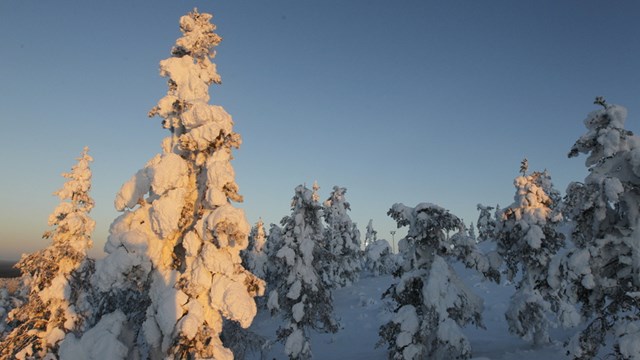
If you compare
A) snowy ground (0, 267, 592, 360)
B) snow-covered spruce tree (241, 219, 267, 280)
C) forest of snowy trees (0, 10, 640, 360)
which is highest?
snow-covered spruce tree (241, 219, 267, 280)

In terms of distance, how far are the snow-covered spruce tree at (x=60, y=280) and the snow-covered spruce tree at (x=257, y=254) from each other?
33.5 meters

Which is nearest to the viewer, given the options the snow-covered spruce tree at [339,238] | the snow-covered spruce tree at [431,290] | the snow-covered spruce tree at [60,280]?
the snow-covered spruce tree at [431,290]

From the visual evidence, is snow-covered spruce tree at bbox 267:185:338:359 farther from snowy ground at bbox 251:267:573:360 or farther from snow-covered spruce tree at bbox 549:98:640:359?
snow-covered spruce tree at bbox 549:98:640:359

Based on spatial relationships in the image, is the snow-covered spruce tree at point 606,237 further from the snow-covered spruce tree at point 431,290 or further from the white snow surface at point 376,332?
the snow-covered spruce tree at point 431,290

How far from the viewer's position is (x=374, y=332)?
40.2 m

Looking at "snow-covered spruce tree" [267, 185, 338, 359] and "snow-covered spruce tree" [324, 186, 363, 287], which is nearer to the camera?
"snow-covered spruce tree" [267, 185, 338, 359]

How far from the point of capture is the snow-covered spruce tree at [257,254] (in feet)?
175

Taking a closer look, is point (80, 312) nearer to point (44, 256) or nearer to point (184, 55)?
point (44, 256)

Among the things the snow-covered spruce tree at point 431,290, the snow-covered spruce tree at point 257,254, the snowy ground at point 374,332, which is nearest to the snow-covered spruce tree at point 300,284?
the snowy ground at point 374,332

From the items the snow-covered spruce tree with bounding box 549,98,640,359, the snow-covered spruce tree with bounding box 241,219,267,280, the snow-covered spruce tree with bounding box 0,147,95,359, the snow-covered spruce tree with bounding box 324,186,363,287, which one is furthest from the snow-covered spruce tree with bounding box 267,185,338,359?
the snow-covered spruce tree with bounding box 324,186,363,287

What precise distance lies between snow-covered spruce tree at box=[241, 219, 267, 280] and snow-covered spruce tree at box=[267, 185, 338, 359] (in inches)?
1126

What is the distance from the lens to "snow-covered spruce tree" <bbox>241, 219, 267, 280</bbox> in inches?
2099

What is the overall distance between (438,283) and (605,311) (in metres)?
6.64

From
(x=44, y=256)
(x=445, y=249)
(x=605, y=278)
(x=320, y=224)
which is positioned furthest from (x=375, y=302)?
(x=605, y=278)
